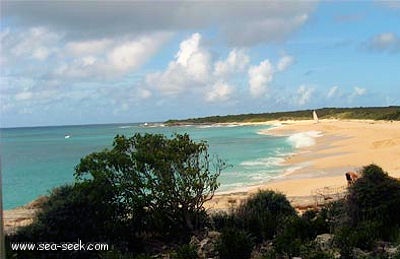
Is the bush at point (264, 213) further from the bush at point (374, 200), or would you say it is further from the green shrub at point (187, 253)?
the green shrub at point (187, 253)

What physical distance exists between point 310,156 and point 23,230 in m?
17.4

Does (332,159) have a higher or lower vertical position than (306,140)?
lower

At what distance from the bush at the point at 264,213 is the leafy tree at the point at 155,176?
23.2 inches

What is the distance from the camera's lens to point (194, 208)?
25.2ft

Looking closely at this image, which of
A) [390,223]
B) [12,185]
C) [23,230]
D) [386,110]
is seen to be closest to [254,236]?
[390,223]

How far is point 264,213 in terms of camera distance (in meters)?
7.37

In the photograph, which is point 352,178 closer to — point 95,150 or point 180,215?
point 180,215

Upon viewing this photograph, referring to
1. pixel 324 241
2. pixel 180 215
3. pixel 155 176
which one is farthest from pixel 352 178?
pixel 155 176

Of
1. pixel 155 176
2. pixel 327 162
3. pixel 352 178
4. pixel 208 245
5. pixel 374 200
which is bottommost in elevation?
pixel 327 162

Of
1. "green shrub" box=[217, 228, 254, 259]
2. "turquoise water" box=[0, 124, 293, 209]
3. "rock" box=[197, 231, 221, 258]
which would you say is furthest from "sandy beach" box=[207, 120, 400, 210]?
"green shrub" box=[217, 228, 254, 259]

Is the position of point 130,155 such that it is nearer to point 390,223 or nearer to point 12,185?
point 390,223

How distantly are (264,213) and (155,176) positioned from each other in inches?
60.2

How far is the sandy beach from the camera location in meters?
12.5

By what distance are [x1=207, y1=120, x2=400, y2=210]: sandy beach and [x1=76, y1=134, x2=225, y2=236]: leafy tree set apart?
173 centimetres
